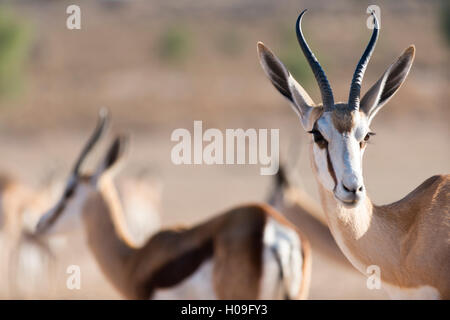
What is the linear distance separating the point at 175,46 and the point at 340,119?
4839cm

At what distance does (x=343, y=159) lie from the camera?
167 inches

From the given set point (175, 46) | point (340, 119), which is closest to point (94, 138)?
point (340, 119)

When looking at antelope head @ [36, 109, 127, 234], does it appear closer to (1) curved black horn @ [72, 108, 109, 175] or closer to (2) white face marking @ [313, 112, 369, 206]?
(1) curved black horn @ [72, 108, 109, 175]

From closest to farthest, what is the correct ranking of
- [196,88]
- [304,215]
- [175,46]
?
[304,215] < [196,88] < [175,46]

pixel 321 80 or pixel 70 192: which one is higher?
pixel 321 80

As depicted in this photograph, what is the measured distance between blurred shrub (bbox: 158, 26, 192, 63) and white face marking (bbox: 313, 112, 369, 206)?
48123mm

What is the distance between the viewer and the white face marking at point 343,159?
4.17 m

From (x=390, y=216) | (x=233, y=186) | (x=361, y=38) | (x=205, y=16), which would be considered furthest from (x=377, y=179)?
(x=205, y=16)

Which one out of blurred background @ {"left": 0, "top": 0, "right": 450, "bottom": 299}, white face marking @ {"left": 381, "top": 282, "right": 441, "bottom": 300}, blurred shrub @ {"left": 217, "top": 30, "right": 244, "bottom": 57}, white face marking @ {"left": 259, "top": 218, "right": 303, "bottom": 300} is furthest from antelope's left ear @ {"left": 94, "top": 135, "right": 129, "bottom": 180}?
blurred shrub @ {"left": 217, "top": 30, "right": 244, "bottom": 57}

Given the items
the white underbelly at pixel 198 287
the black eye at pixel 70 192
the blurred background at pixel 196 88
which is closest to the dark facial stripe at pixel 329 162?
the white underbelly at pixel 198 287

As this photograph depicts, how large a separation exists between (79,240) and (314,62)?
10.8m

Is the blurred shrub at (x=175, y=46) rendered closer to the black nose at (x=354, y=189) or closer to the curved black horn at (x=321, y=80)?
the curved black horn at (x=321, y=80)

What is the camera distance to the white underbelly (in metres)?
5.87

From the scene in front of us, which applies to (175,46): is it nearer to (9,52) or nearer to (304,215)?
(9,52)
